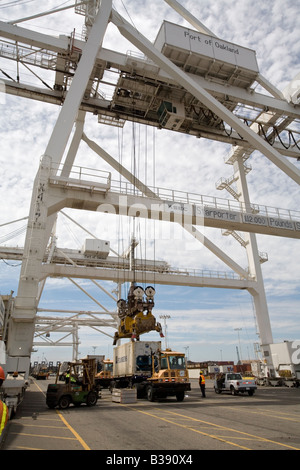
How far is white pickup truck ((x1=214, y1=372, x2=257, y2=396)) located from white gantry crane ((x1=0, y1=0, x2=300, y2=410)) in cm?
814

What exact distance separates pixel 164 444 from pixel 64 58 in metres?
18.1

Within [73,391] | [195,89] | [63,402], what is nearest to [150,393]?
[73,391]

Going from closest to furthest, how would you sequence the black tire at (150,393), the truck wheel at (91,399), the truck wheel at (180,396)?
the truck wheel at (91,399) < the black tire at (150,393) < the truck wheel at (180,396)

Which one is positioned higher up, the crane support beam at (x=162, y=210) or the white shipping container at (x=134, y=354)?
the crane support beam at (x=162, y=210)

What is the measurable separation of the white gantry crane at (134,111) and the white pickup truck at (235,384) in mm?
8141

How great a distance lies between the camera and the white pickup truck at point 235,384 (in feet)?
59.2

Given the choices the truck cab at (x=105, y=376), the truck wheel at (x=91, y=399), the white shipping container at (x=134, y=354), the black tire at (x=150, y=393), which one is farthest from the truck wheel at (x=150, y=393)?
the truck cab at (x=105, y=376)

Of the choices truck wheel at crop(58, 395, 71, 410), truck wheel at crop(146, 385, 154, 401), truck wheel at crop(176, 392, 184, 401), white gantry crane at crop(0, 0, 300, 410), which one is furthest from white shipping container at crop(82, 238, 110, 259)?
truck wheel at crop(58, 395, 71, 410)

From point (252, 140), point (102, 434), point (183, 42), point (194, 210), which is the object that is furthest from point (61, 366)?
point (183, 42)

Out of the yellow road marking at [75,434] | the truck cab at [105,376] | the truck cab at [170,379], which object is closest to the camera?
the yellow road marking at [75,434]

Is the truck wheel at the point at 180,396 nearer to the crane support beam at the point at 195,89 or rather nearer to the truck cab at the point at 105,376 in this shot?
the truck cab at the point at 105,376

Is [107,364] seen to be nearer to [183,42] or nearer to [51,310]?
[51,310]

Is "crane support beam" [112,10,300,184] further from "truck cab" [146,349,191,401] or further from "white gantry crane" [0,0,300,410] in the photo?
"truck cab" [146,349,191,401]

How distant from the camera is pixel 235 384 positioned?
1852cm
